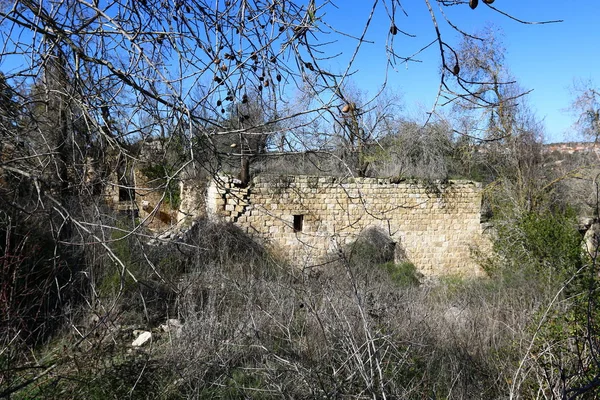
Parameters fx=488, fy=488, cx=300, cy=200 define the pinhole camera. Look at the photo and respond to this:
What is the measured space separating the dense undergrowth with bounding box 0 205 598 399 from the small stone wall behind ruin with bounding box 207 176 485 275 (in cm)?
334

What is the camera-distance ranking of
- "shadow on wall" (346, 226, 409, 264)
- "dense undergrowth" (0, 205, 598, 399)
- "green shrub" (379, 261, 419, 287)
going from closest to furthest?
"dense undergrowth" (0, 205, 598, 399) < "green shrub" (379, 261, 419, 287) < "shadow on wall" (346, 226, 409, 264)

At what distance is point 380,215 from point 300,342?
8.51 metres

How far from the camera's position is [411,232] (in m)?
12.1

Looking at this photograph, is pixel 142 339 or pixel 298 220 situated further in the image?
pixel 298 220

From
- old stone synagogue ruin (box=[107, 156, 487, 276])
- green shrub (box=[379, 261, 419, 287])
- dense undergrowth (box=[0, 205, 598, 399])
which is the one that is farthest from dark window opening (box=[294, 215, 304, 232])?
dense undergrowth (box=[0, 205, 598, 399])

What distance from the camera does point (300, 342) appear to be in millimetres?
3896

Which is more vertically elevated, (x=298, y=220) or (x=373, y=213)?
(x=373, y=213)

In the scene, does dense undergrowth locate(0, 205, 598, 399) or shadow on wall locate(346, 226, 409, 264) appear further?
shadow on wall locate(346, 226, 409, 264)

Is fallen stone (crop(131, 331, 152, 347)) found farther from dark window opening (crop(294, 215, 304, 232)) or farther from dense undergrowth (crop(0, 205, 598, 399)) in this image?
dark window opening (crop(294, 215, 304, 232))

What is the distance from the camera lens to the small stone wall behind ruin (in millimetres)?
11195

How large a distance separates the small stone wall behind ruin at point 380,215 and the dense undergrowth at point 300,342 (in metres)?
3.34

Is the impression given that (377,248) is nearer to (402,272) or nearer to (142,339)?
(402,272)

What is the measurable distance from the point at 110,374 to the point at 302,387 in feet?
4.68

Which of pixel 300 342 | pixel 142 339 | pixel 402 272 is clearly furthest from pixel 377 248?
pixel 300 342
